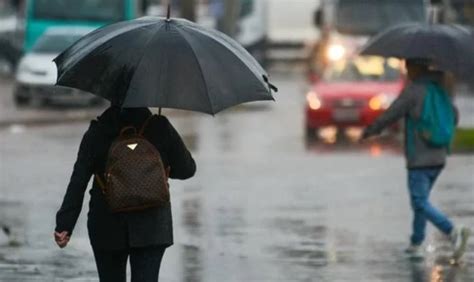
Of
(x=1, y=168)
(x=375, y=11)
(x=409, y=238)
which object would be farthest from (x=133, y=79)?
(x=375, y=11)

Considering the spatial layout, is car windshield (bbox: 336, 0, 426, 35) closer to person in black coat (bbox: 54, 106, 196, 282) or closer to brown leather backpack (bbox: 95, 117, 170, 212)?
person in black coat (bbox: 54, 106, 196, 282)

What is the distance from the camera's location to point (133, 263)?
7.77 meters

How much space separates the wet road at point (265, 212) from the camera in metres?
11.8

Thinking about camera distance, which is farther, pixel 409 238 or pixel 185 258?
pixel 409 238

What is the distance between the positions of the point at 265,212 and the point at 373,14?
700 inches

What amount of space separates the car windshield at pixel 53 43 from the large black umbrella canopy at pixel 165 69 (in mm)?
24515

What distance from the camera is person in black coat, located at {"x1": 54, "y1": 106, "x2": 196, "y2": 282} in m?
7.68

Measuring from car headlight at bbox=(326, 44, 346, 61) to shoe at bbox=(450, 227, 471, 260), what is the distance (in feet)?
57.0

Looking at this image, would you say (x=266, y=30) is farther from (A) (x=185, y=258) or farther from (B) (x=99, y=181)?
(B) (x=99, y=181)

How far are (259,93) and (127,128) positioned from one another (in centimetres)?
70

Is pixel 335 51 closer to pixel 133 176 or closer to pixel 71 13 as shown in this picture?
pixel 71 13

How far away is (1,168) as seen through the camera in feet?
65.7

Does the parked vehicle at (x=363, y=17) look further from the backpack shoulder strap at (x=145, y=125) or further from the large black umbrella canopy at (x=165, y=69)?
the backpack shoulder strap at (x=145, y=125)

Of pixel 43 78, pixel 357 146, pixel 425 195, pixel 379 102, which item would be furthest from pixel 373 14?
pixel 425 195
